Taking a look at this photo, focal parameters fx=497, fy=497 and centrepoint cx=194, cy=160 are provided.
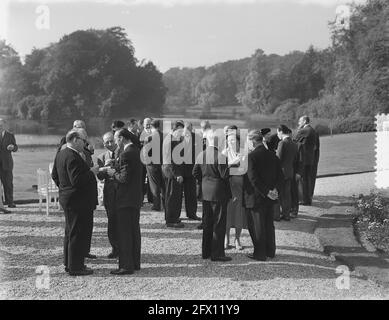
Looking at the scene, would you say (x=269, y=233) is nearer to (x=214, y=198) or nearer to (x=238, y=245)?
(x=238, y=245)

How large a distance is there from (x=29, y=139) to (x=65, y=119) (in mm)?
2352

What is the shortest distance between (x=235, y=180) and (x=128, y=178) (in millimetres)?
2137

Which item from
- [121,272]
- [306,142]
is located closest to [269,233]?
[121,272]

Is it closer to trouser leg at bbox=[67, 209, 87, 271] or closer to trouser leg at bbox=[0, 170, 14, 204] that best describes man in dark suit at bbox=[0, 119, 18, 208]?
trouser leg at bbox=[0, 170, 14, 204]

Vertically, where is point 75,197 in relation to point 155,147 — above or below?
below

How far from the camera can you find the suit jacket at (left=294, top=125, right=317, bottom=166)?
12523 millimetres

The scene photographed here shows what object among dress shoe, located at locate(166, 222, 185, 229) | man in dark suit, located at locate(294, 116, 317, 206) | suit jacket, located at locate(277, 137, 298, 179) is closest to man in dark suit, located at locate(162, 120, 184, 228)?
dress shoe, located at locate(166, 222, 185, 229)

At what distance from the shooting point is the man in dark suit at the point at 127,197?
720 cm

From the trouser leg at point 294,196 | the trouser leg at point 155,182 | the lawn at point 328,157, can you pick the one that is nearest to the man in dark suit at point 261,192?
the trouser leg at point 294,196

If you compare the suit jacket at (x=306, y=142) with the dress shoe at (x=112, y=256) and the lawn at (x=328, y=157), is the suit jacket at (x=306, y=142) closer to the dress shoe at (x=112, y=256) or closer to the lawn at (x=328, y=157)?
the dress shoe at (x=112, y=256)

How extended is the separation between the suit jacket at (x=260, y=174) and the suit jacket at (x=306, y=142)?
4.63 m

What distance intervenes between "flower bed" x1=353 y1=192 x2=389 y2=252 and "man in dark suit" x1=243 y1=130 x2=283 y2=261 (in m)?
2.21

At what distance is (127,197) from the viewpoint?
7289 millimetres

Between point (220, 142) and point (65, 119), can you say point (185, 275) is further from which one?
point (65, 119)
